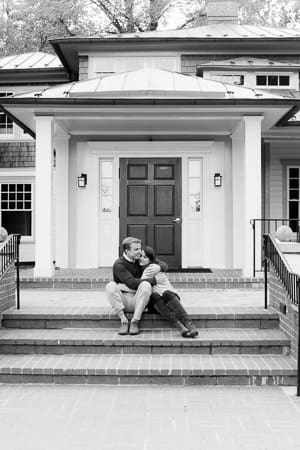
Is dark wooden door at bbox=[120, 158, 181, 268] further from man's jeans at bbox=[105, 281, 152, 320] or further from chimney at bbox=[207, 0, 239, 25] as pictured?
chimney at bbox=[207, 0, 239, 25]

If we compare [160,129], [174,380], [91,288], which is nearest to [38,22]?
[160,129]

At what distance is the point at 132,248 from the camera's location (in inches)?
245

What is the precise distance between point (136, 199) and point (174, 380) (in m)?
5.81

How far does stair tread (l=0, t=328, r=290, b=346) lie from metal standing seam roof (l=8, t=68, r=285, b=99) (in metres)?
4.33

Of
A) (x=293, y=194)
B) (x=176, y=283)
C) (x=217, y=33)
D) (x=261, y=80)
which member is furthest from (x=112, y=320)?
(x=217, y=33)

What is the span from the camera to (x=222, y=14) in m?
16.2

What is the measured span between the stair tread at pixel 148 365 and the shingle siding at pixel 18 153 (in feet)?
33.4

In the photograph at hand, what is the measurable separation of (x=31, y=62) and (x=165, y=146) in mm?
7474

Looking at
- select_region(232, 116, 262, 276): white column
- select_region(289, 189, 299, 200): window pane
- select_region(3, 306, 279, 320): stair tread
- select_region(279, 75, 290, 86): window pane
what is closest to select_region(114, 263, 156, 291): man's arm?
select_region(3, 306, 279, 320): stair tread

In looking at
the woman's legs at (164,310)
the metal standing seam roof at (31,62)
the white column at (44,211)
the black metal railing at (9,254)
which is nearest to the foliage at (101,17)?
the metal standing seam roof at (31,62)

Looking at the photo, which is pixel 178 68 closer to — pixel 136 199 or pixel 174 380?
pixel 136 199

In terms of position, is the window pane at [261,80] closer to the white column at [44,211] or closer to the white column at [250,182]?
the white column at [250,182]

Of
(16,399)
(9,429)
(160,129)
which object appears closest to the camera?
(9,429)

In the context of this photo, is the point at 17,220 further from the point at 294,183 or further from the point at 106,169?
the point at 294,183
